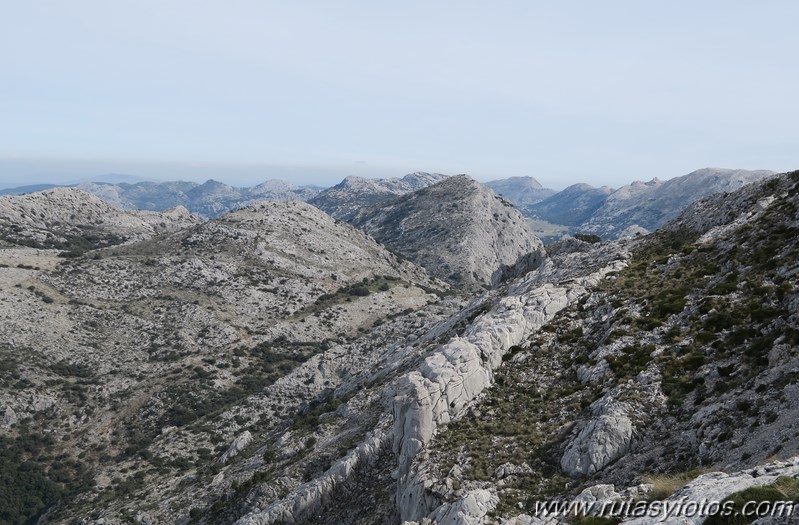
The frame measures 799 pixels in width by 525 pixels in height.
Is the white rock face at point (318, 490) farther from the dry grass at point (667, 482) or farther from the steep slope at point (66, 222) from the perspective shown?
the steep slope at point (66, 222)

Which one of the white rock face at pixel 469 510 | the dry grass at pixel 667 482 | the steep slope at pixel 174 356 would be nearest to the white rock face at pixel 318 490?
the steep slope at pixel 174 356

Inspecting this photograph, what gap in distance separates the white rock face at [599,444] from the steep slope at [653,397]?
5 centimetres

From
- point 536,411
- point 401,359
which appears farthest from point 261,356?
point 536,411

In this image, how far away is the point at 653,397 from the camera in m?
24.8

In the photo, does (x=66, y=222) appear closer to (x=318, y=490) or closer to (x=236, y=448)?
(x=236, y=448)

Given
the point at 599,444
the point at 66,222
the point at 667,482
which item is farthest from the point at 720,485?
the point at 66,222

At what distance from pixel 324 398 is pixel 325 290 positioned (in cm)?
7815

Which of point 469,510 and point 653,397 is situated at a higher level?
point 653,397

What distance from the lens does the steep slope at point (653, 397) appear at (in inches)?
752

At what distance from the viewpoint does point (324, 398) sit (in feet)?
194

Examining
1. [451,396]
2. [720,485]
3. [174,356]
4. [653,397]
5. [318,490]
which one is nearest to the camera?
[720,485]

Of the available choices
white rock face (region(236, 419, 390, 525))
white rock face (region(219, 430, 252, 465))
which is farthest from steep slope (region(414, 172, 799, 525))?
white rock face (region(219, 430, 252, 465))

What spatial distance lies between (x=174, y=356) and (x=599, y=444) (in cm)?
9142

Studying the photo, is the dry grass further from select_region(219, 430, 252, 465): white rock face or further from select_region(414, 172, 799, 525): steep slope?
select_region(219, 430, 252, 465): white rock face
